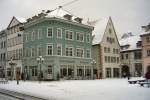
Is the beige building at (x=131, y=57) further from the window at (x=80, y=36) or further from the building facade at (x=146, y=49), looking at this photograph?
the window at (x=80, y=36)

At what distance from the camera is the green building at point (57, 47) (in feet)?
143

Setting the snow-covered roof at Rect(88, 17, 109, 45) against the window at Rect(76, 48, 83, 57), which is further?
the snow-covered roof at Rect(88, 17, 109, 45)

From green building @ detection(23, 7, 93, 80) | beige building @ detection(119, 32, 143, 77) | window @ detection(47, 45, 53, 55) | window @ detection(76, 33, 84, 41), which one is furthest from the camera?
beige building @ detection(119, 32, 143, 77)

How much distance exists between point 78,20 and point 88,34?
3529 millimetres

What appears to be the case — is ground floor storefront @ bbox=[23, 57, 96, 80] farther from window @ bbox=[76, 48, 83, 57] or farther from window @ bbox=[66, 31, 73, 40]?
window @ bbox=[66, 31, 73, 40]

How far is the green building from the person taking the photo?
143 feet

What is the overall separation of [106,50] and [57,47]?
15.6 m

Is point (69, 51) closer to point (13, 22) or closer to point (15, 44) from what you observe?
point (15, 44)

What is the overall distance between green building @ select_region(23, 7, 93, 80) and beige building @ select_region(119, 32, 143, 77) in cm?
1462

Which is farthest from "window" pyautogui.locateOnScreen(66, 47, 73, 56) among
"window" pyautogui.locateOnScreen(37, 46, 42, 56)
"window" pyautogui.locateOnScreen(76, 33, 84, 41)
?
"window" pyautogui.locateOnScreen(37, 46, 42, 56)

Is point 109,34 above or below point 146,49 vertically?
above

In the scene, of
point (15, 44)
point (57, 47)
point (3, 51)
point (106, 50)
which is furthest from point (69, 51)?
point (3, 51)

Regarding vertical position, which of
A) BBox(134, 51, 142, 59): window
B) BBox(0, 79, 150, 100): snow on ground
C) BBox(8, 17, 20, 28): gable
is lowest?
BBox(0, 79, 150, 100): snow on ground

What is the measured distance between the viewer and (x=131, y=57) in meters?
63.7
